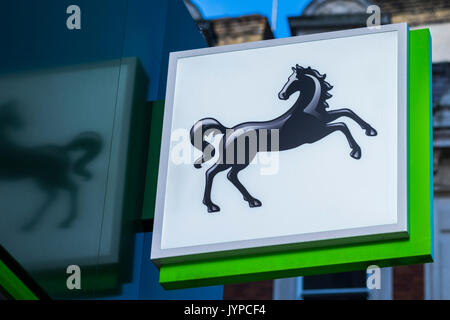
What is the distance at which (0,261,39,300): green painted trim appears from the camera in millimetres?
6090

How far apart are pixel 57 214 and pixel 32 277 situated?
547mm

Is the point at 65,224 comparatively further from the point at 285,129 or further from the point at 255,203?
the point at 285,129

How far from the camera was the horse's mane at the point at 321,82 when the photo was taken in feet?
22.0

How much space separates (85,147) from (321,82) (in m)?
1.67

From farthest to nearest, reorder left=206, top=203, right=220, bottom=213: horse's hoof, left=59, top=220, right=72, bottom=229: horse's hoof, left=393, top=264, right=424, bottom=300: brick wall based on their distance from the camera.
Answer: left=393, top=264, right=424, bottom=300: brick wall → left=59, top=220, right=72, bottom=229: horse's hoof → left=206, top=203, right=220, bottom=213: horse's hoof

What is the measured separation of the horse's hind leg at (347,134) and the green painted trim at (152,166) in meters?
1.63

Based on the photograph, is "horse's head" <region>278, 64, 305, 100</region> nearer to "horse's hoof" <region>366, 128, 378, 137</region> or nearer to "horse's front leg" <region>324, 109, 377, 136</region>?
"horse's front leg" <region>324, 109, 377, 136</region>

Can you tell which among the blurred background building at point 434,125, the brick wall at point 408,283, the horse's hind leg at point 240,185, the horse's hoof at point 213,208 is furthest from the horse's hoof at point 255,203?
the brick wall at point 408,283

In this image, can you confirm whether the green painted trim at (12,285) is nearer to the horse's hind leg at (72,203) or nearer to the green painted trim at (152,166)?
the horse's hind leg at (72,203)

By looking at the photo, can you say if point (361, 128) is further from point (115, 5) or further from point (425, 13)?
point (425, 13)

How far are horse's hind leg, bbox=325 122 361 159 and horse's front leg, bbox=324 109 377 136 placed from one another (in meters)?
0.07

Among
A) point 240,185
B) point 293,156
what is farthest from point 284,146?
point 240,185

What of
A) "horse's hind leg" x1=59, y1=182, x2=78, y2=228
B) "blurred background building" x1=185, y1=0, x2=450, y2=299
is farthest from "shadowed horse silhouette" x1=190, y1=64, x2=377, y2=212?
"blurred background building" x1=185, y1=0, x2=450, y2=299
